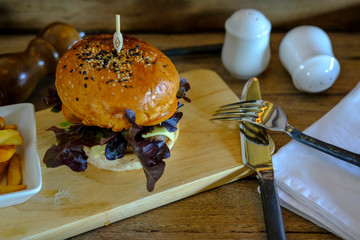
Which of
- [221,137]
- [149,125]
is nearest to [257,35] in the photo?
[221,137]

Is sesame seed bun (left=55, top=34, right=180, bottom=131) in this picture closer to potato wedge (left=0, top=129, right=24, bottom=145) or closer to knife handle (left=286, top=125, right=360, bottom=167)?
potato wedge (left=0, top=129, right=24, bottom=145)

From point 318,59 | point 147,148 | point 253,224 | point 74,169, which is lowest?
point 253,224

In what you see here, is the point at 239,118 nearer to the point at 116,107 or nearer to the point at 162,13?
the point at 116,107

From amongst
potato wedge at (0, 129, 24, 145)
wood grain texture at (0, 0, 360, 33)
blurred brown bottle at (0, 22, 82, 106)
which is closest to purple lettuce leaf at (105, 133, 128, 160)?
potato wedge at (0, 129, 24, 145)

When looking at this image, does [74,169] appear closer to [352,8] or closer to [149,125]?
[149,125]

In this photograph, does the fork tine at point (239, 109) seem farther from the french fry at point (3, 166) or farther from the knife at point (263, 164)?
the french fry at point (3, 166)

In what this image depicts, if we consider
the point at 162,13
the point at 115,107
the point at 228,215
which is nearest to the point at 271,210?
the point at 228,215
